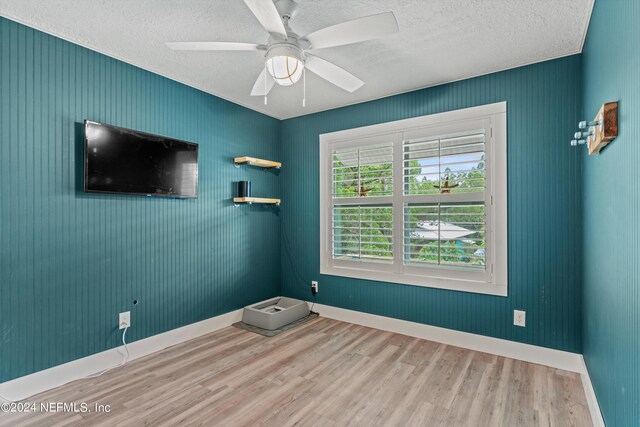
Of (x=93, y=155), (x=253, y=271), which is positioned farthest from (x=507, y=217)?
(x=93, y=155)

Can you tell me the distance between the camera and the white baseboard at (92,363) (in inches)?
83.6

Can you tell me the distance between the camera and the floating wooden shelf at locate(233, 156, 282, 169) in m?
3.62

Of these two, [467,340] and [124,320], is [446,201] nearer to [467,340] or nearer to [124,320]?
[467,340]

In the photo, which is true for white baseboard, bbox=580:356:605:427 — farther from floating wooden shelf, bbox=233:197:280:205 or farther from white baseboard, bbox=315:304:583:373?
floating wooden shelf, bbox=233:197:280:205

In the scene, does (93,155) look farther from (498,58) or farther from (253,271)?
(498,58)

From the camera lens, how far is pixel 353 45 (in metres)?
2.46

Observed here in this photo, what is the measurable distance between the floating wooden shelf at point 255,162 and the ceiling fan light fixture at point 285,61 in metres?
1.72

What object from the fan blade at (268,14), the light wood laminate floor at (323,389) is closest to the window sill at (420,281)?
the light wood laminate floor at (323,389)

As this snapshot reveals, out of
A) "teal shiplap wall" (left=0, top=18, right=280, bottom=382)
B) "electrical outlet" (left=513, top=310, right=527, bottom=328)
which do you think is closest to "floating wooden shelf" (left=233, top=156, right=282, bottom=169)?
"teal shiplap wall" (left=0, top=18, right=280, bottom=382)

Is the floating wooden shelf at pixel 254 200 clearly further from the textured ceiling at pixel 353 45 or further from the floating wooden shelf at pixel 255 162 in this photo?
the textured ceiling at pixel 353 45

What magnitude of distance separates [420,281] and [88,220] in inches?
119

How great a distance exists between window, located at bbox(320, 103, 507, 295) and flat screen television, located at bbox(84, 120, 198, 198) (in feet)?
5.32

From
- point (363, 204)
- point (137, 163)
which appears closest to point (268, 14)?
point (137, 163)

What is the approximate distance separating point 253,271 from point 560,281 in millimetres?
3111
